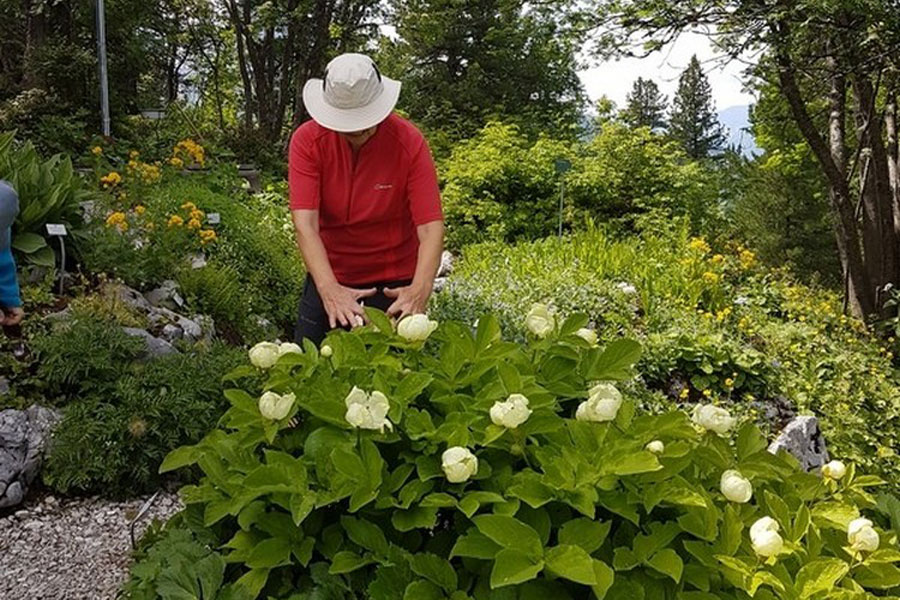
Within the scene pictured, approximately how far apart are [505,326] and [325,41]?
10808mm

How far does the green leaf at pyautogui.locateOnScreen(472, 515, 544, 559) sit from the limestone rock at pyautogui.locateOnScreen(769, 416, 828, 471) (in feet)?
10.7

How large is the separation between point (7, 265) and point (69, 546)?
47.3 inches

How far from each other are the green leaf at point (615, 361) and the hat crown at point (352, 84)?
125 centimetres

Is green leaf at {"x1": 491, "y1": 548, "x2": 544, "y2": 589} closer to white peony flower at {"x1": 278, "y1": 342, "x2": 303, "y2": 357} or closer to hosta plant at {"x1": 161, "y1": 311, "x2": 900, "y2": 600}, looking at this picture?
hosta plant at {"x1": 161, "y1": 311, "x2": 900, "y2": 600}

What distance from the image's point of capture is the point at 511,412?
955 millimetres

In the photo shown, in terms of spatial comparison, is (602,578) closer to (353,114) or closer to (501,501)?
(501,501)

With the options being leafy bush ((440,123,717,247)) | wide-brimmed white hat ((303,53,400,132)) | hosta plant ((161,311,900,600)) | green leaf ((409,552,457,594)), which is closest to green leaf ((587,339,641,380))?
hosta plant ((161,311,900,600))

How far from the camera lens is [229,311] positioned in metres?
4.33

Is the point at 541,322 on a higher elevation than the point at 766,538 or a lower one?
higher

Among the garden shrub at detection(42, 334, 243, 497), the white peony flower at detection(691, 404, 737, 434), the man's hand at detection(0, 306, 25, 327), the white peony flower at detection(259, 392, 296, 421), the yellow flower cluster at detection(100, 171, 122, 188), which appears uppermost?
the yellow flower cluster at detection(100, 171, 122, 188)

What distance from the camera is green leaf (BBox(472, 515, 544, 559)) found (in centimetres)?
85

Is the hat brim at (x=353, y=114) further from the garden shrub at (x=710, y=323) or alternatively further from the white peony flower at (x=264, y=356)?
the garden shrub at (x=710, y=323)

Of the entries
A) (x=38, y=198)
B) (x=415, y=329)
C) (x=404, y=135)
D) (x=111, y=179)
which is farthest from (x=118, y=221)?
(x=415, y=329)

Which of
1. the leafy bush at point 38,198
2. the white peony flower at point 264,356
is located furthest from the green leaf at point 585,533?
the leafy bush at point 38,198
